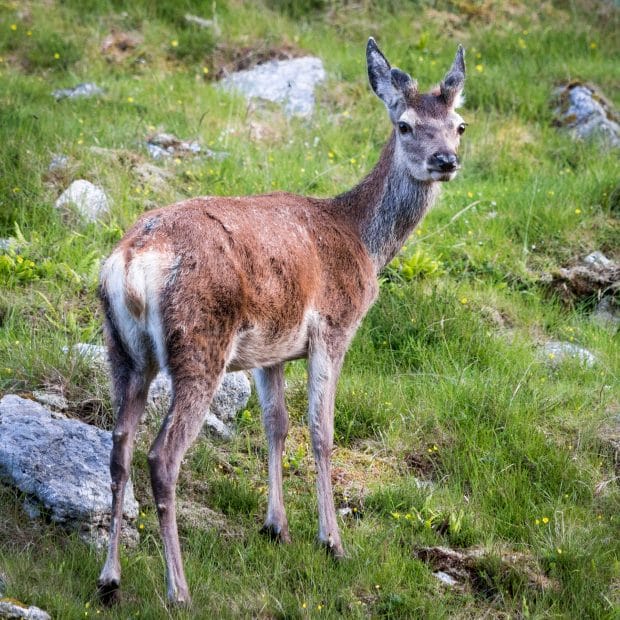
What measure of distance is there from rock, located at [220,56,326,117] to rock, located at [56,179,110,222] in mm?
3059

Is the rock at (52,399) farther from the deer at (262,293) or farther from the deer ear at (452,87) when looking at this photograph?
the deer ear at (452,87)

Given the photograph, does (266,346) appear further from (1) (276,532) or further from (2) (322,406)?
(1) (276,532)

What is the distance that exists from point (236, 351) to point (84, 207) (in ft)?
11.4

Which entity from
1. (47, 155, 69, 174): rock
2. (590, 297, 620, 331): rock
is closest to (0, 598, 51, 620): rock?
(47, 155, 69, 174): rock

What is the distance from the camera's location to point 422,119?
6715 mm

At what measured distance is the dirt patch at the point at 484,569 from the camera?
5.68 metres

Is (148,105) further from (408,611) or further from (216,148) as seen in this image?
(408,611)

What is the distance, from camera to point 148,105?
1056 centimetres

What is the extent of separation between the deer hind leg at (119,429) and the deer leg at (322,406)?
42.4 inches

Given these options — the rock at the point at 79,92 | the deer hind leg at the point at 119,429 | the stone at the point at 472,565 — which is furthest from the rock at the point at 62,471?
the rock at the point at 79,92

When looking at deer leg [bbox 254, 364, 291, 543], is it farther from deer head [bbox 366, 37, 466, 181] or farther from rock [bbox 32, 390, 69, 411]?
deer head [bbox 366, 37, 466, 181]

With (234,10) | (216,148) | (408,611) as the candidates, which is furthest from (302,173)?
(408,611)

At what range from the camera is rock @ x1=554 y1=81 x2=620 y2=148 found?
11.2m

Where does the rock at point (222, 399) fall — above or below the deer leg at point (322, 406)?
below
